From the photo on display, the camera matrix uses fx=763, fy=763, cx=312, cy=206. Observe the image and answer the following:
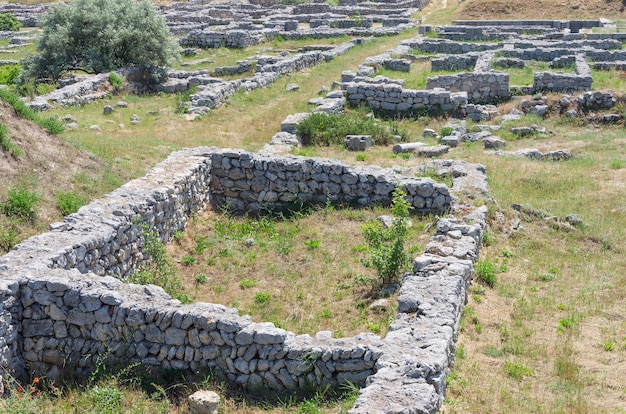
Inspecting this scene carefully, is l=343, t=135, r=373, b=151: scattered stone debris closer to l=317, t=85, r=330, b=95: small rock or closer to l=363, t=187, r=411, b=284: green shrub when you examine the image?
l=317, t=85, r=330, b=95: small rock

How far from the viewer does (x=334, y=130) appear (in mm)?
19969

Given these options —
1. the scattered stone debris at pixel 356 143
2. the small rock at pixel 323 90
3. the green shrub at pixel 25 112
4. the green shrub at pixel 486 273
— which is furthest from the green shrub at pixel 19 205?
the small rock at pixel 323 90

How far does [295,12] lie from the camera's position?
168ft

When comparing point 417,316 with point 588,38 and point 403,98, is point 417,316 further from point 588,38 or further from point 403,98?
point 588,38

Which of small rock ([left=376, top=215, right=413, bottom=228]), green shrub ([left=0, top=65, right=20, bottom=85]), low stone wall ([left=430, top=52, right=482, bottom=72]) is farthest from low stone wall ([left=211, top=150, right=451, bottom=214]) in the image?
low stone wall ([left=430, top=52, right=482, bottom=72])

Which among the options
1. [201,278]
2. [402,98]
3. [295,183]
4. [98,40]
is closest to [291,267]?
[201,278]

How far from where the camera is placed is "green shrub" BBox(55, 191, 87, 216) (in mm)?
12828

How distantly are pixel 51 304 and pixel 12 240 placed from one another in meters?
2.41

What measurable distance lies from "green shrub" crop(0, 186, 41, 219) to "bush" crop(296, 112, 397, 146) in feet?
28.8

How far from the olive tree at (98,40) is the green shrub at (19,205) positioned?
604 inches

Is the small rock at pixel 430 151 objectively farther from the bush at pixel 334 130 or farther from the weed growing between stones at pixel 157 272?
the weed growing between stones at pixel 157 272

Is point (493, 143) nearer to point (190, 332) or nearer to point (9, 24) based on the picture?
point (190, 332)

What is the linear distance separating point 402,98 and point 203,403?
16.9 metres

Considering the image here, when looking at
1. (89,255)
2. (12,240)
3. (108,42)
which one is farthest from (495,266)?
(108,42)
